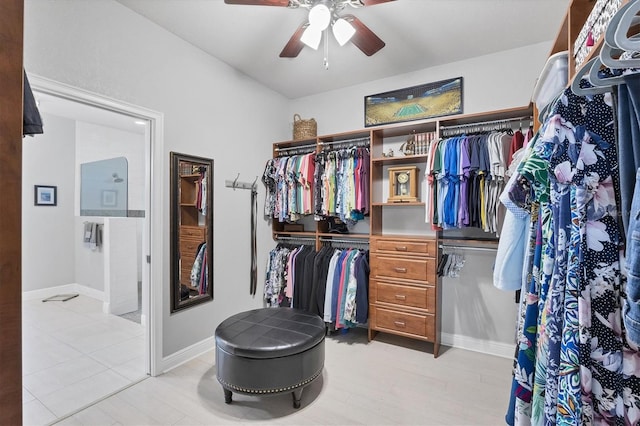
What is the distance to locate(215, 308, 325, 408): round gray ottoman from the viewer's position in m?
1.94

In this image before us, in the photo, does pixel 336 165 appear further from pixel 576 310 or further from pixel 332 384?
pixel 576 310

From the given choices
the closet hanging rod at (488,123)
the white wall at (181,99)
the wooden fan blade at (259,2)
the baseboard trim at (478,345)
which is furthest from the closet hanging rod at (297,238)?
the wooden fan blade at (259,2)

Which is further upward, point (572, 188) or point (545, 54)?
point (545, 54)

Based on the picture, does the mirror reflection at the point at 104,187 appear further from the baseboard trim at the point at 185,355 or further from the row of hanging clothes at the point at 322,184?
the baseboard trim at the point at 185,355

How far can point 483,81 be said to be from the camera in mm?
2924

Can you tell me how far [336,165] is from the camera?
3.26m

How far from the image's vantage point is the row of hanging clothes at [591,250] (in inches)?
29.8

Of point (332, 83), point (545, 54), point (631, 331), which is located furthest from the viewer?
point (332, 83)

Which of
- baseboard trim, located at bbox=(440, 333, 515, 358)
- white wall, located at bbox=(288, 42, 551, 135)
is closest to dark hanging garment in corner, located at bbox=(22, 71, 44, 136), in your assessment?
white wall, located at bbox=(288, 42, 551, 135)

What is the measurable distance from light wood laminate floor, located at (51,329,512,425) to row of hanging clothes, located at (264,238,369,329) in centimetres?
45

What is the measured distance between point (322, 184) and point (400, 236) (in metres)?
1.00

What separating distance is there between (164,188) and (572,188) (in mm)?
2608

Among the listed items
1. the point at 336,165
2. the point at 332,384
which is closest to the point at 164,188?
the point at 336,165

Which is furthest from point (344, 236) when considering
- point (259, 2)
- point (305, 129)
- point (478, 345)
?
point (259, 2)
